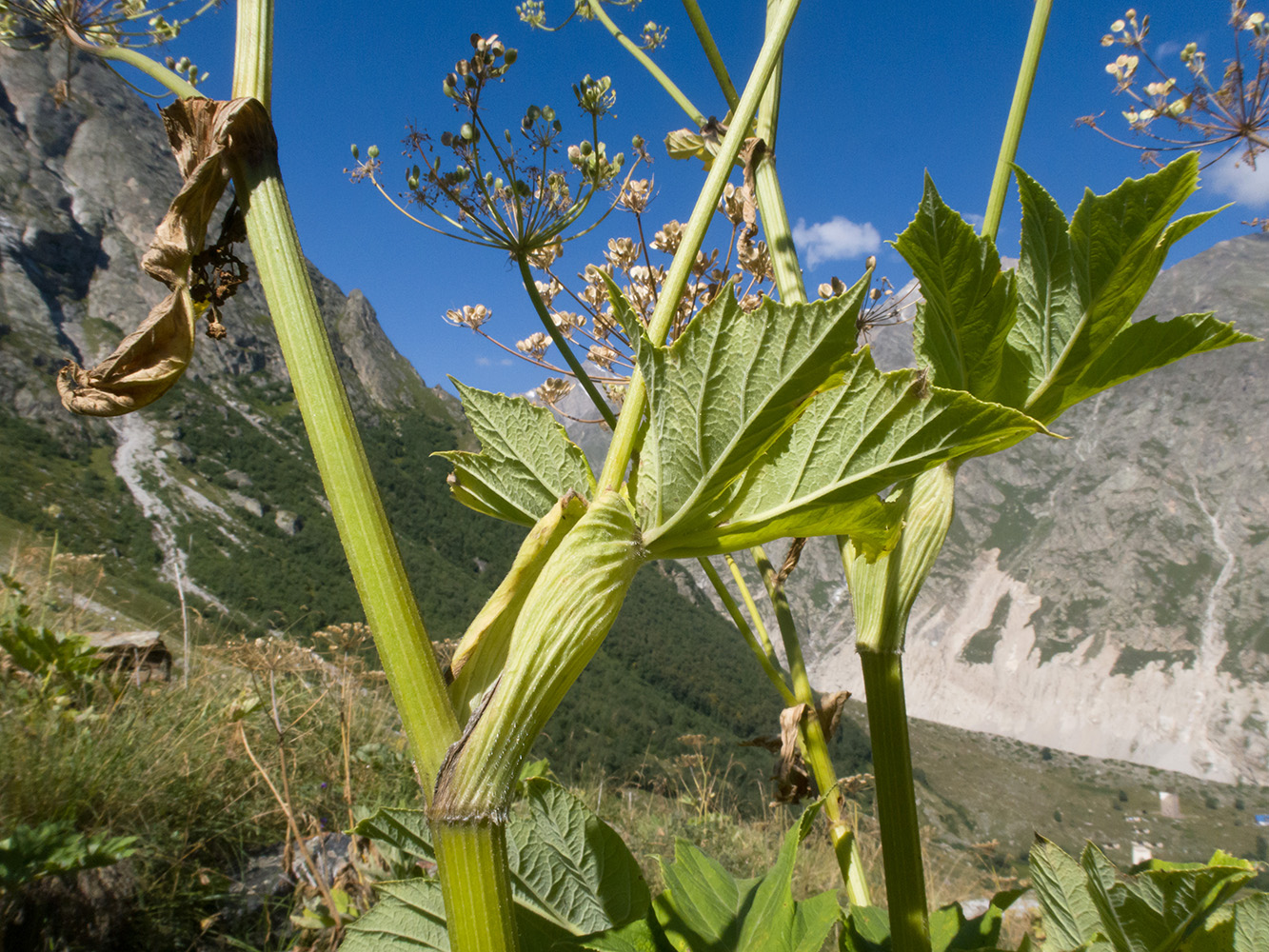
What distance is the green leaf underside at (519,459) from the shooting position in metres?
0.97

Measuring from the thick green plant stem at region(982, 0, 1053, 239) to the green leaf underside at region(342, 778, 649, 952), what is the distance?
1236mm

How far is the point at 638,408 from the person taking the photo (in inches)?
32.9

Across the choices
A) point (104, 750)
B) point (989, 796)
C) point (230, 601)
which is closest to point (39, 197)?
point (230, 601)

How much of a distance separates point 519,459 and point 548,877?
856 mm

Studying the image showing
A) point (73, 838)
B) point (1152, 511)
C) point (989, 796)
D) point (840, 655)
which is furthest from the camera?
point (1152, 511)

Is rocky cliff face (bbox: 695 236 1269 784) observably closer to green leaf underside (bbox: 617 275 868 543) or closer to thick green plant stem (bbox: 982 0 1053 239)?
thick green plant stem (bbox: 982 0 1053 239)

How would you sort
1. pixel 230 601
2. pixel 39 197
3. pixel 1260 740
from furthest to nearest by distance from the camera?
1. pixel 39 197
2. pixel 1260 740
3. pixel 230 601

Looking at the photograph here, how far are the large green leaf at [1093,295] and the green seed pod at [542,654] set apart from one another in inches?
23.2

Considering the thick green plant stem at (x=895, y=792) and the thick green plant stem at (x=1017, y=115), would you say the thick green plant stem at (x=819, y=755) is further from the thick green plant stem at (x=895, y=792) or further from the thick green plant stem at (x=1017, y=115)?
the thick green plant stem at (x=1017, y=115)

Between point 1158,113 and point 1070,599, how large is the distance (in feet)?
472

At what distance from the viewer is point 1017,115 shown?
1122 millimetres

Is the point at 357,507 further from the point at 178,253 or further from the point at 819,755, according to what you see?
the point at 819,755

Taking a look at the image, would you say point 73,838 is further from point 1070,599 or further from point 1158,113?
point 1070,599

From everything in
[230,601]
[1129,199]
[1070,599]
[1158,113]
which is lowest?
[230,601]
